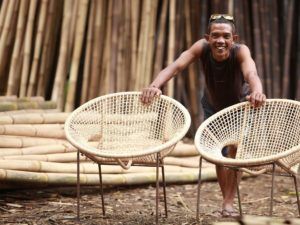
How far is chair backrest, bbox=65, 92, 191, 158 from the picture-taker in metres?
4.18

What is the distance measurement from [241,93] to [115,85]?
7.03ft

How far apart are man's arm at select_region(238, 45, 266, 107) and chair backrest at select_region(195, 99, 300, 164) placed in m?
0.12

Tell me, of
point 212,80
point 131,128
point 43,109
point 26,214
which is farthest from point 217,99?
point 43,109

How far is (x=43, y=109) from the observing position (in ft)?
19.0

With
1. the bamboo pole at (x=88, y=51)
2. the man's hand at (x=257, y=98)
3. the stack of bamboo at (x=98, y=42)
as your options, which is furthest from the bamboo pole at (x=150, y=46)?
the man's hand at (x=257, y=98)

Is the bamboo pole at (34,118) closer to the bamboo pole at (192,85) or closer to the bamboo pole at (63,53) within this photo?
the bamboo pole at (63,53)

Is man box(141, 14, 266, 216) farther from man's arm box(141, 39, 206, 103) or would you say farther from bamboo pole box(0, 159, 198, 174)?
bamboo pole box(0, 159, 198, 174)

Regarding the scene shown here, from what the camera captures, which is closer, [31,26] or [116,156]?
[116,156]

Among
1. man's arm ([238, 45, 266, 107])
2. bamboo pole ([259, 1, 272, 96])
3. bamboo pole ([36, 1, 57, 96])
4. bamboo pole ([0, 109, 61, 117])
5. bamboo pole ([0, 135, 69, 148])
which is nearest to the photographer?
man's arm ([238, 45, 266, 107])

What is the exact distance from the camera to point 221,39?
4070 mm

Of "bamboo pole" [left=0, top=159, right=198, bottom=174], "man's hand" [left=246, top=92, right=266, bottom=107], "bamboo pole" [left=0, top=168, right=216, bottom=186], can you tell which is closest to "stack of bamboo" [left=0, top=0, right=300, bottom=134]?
"bamboo pole" [left=0, top=168, right=216, bottom=186]

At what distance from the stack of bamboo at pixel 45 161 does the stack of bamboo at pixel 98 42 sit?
640mm

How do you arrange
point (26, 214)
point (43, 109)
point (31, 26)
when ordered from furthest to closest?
point (31, 26) → point (43, 109) → point (26, 214)

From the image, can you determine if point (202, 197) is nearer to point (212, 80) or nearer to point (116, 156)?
point (212, 80)
